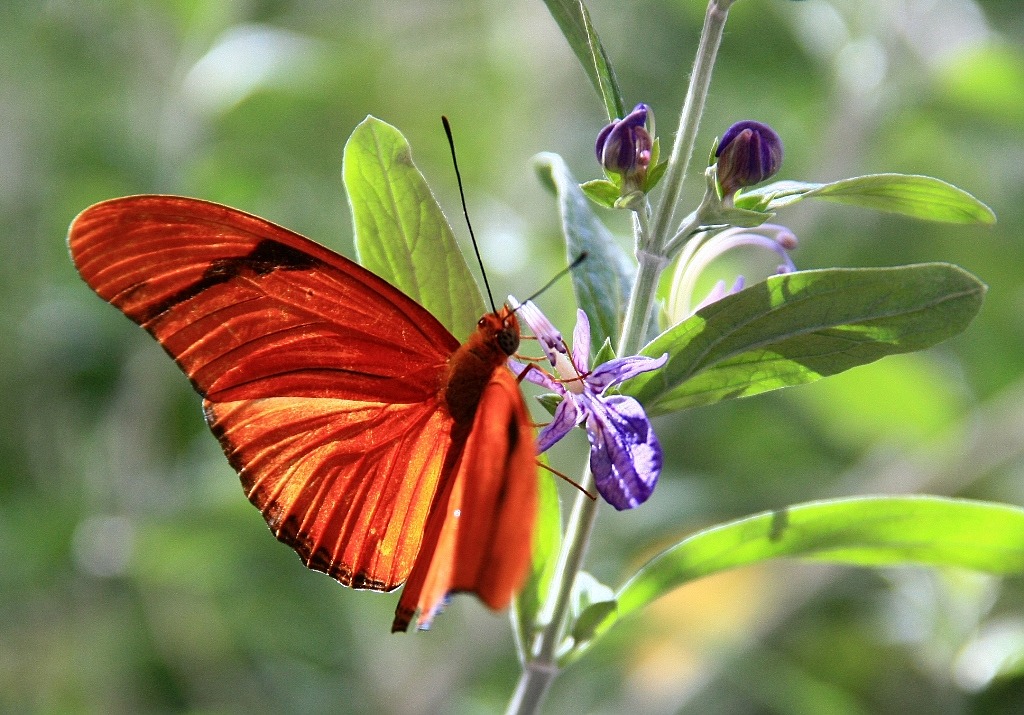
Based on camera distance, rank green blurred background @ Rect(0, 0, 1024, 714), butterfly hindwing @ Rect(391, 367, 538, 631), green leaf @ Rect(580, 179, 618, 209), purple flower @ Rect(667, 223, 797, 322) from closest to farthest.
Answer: butterfly hindwing @ Rect(391, 367, 538, 631)
green leaf @ Rect(580, 179, 618, 209)
purple flower @ Rect(667, 223, 797, 322)
green blurred background @ Rect(0, 0, 1024, 714)

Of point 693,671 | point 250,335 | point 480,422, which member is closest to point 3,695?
point 693,671

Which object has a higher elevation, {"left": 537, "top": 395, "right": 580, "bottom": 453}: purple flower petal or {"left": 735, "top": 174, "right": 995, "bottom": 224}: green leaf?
{"left": 735, "top": 174, "right": 995, "bottom": 224}: green leaf

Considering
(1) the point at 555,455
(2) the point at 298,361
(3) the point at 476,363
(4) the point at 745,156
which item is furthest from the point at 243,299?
(1) the point at 555,455

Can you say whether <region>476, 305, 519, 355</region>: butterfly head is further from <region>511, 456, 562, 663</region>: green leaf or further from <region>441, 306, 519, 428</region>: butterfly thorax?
<region>511, 456, 562, 663</region>: green leaf

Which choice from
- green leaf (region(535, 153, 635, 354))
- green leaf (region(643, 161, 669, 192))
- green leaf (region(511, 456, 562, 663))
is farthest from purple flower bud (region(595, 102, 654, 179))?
green leaf (region(511, 456, 562, 663))

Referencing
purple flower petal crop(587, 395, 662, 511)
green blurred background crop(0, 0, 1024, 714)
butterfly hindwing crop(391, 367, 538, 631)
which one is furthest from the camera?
green blurred background crop(0, 0, 1024, 714)

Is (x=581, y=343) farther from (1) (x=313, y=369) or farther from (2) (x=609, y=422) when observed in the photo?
(1) (x=313, y=369)

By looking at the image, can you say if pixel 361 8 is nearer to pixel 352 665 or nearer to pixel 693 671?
pixel 352 665
